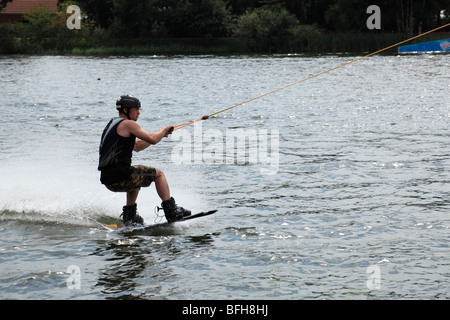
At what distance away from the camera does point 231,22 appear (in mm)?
85625

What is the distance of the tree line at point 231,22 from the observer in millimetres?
74188

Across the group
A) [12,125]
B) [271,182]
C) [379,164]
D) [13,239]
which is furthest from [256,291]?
[12,125]

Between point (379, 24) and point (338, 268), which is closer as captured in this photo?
point (338, 268)

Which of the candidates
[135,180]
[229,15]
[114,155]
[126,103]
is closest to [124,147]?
[114,155]

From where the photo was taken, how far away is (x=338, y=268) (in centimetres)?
870

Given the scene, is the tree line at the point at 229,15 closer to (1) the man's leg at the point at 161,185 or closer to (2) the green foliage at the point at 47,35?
(2) the green foliage at the point at 47,35

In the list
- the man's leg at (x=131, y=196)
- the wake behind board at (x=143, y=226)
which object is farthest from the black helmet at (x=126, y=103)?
the wake behind board at (x=143, y=226)

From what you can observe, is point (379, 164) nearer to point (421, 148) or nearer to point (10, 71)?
point (421, 148)

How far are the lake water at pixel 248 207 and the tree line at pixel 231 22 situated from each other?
1868 inches

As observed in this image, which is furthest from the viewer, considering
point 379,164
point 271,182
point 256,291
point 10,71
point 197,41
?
point 197,41

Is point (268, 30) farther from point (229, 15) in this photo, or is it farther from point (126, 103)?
point (126, 103)

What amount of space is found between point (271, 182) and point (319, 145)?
192 inches

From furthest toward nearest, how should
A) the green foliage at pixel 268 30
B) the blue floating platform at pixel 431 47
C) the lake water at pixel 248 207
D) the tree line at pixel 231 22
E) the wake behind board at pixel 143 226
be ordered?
the tree line at pixel 231 22 → the green foliage at pixel 268 30 → the blue floating platform at pixel 431 47 → the wake behind board at pixel 143 226 → the lake water at pixel 248 207

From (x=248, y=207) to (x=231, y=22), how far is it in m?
75.6
